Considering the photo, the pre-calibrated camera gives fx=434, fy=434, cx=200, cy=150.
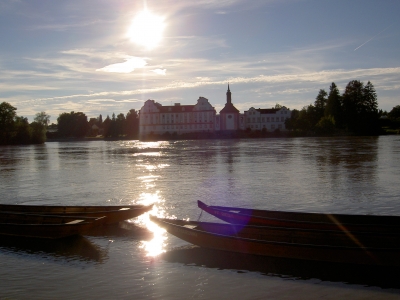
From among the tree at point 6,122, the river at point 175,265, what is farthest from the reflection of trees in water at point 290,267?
the tree at point 6,122

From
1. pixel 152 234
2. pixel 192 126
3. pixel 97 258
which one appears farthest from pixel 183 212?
A: pixel 192 126

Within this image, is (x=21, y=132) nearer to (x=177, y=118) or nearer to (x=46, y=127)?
(x=46, y=127)

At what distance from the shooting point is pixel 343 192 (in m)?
19.3

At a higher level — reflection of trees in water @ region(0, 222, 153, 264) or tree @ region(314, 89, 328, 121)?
tree @ region(314, 89, 328, 121)

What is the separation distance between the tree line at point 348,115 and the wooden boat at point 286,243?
12001 centimetres

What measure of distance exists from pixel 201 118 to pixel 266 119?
86.8ft

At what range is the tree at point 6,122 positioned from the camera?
11250 centimetres

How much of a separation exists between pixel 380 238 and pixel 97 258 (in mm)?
6632

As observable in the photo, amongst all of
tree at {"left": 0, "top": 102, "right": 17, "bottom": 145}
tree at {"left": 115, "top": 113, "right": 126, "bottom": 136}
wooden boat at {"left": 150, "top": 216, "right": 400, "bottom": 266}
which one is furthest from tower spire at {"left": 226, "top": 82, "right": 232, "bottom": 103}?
wooden boat at {"left": 150, "top": 216, "right": 400, "bottom": 266}

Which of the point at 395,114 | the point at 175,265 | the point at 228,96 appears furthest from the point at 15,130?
the point at 395,114

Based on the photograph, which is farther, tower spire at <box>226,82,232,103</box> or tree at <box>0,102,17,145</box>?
tower spire at <box>226,82,232,103</box>

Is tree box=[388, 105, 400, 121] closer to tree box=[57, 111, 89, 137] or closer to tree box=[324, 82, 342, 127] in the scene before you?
tree box=[324, 82, 342, 127]

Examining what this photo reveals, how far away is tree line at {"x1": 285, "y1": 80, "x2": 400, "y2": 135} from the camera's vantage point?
415 ft

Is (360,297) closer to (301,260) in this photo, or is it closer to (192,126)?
(301,260)
